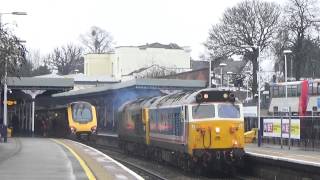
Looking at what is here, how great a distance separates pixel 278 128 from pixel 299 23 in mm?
37822

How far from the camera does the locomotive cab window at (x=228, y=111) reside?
76.0 feet

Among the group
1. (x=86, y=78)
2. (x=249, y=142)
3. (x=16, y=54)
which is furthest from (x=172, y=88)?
(x=86, y=78)

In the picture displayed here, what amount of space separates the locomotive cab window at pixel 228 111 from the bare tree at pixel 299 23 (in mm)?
52233

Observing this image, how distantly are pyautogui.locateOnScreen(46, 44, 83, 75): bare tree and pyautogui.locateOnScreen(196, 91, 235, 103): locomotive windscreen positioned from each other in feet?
358

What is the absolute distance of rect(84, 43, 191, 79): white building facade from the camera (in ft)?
375

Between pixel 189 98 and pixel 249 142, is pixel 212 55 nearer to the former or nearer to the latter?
pixel 249 142

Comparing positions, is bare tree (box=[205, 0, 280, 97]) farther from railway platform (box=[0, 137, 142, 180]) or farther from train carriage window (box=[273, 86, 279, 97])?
railway platform (box=[0, 137, 142, 180])

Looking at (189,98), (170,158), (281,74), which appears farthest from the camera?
(281,74)

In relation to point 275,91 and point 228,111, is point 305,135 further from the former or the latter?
point 275,91

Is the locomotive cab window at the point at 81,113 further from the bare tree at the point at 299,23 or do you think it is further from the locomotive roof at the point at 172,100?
the bare tree at the point at 299,23

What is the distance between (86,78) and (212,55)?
3595 cm

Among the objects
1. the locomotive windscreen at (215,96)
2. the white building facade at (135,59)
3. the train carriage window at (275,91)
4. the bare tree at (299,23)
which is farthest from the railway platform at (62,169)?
the white building facade at (135,59)

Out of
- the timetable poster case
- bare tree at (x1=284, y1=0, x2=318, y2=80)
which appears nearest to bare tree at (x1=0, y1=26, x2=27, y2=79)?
the timetable poster case

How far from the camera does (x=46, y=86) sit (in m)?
62.1
